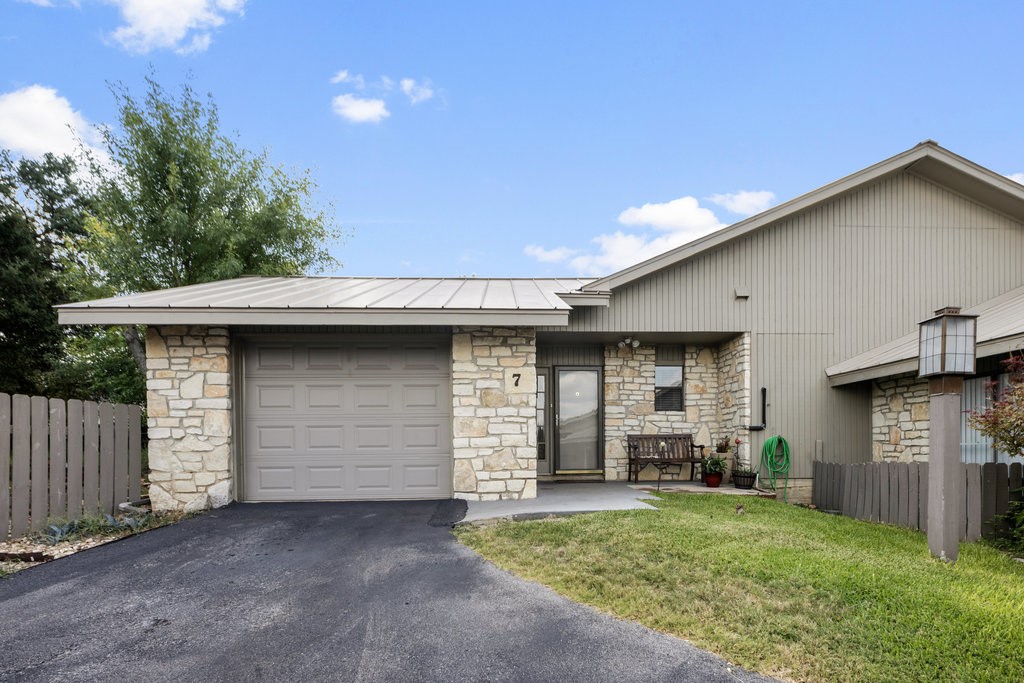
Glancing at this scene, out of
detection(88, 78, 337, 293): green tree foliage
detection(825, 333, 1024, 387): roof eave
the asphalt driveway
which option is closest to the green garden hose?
detection(825, 333, 1024, 387): roof eave

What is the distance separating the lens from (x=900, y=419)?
823 cm

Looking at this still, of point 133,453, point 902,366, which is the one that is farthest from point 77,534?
point 902,366

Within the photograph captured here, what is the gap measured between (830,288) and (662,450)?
401cm

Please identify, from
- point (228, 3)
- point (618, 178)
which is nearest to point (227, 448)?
point (228, 3)

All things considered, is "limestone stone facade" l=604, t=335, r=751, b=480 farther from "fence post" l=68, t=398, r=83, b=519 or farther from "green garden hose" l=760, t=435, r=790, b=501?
"fence post" l=68, t=398, r=83, b=519

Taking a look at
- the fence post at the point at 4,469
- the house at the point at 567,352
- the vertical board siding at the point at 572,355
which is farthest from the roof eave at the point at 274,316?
the vertical board siding at the point at 572,355

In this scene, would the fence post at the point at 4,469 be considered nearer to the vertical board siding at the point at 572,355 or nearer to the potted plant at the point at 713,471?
the vertical board siding at the point at 572,355

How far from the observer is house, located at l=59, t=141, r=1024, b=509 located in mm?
7184

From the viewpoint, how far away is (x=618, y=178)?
18828mm

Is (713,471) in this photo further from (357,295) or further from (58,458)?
(58,458)

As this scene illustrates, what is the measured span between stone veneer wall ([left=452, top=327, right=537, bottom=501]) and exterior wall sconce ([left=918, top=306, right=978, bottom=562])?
171 inches

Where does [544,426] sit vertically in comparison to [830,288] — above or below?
below

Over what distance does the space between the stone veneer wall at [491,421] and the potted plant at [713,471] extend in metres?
3.46

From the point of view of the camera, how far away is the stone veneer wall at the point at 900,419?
776 centimetres
